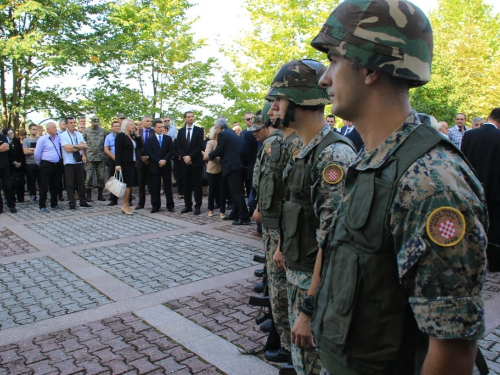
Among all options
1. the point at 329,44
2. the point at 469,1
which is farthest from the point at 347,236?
the point at 469,1

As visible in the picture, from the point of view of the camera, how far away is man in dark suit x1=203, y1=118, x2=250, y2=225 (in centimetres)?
973

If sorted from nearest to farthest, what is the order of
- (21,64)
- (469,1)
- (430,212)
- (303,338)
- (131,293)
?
1. (430,212)
2. (303,338)
3. (131,293)
4. (21,64)
5. (469,1)

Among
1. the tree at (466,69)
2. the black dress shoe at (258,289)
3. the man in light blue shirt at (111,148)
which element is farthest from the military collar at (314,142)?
the tree at (466,69)

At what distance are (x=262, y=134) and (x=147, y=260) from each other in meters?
2.72

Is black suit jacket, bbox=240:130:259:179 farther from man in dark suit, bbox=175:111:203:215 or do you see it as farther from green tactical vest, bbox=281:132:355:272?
green tactical vest, bbox=281:132:355:272

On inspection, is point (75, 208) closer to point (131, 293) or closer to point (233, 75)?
point (131, 293)

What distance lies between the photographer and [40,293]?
5383 millimetres

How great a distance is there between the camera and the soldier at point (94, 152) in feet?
43.0

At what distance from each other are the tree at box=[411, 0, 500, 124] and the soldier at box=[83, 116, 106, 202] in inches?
673

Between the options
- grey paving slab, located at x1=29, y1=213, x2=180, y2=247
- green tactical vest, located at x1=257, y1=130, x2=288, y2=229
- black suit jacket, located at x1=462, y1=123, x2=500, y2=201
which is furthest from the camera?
grey paving slab, located at x1=29, y1=213, x2=180, y2=247

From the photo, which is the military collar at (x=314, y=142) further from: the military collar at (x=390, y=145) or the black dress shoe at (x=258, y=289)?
the black dress shoe at (x=258, y=289)

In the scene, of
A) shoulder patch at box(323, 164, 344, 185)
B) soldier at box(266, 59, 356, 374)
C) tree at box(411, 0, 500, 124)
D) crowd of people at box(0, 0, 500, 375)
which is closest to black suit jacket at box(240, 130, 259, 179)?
soldier at box(266, 59, 356, 374)

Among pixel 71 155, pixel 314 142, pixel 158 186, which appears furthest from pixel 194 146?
pixel 314 142

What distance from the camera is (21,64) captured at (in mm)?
18891
